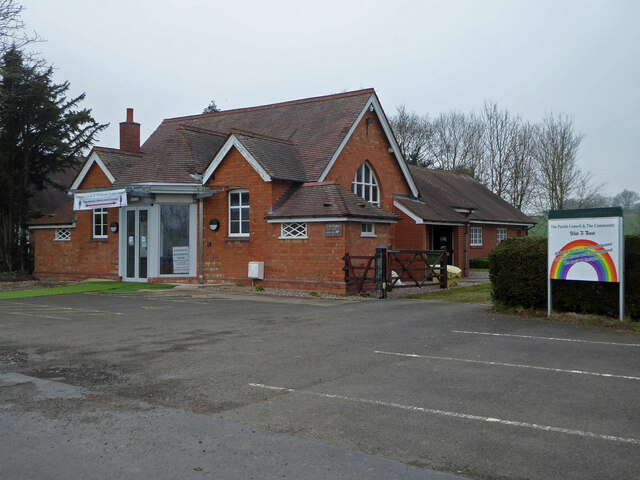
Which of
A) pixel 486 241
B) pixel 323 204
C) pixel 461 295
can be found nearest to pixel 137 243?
pixel 323 204

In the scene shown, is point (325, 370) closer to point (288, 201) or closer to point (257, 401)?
point (257, 401)

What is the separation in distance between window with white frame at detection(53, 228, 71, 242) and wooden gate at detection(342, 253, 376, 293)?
13.6 m

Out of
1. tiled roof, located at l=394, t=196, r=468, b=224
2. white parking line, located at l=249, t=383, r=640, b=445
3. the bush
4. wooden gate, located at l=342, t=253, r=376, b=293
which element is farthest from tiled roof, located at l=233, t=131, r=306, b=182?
the bush

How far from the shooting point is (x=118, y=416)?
6152 mm

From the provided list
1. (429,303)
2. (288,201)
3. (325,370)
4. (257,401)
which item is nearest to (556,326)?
(429,303)

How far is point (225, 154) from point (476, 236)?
1953cm

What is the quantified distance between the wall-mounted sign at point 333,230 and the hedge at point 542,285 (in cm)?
553

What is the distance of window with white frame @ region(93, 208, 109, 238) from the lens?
24828mm

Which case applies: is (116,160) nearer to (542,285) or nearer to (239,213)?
(239,213)

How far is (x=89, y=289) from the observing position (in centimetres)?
2102

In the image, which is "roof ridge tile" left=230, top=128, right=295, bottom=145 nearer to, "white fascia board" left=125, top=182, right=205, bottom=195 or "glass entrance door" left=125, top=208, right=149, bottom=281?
"white fascia board" left=125, top=182, right=205, bottom=195

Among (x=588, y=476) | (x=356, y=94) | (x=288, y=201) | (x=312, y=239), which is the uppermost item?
(x=356, y=94)

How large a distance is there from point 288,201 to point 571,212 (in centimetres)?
1027

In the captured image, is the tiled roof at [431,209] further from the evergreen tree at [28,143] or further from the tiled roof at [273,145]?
the evergreen tree at [28,143]
